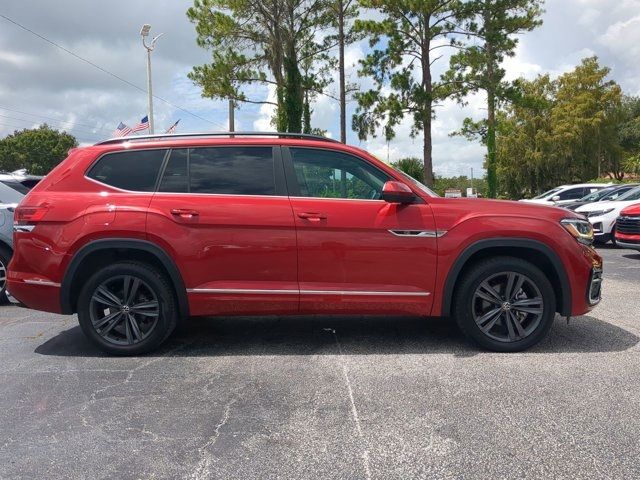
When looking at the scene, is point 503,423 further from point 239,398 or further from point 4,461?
point 4,461

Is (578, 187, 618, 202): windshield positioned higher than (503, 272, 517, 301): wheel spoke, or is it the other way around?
(578, 187, 618, 202): windshield

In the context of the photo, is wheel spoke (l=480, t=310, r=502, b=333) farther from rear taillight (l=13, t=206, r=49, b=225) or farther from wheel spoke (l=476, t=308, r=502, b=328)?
rear taillight (l=13, t=206, r=49, b=225)

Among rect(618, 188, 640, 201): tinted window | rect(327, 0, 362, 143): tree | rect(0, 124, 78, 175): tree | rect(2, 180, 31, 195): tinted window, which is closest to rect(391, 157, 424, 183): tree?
rect(327, 0, 362, 143): tree

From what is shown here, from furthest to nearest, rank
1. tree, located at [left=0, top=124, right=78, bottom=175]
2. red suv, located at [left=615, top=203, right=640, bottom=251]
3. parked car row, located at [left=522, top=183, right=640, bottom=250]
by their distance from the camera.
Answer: tree, located at [left=0, top=124, right=78, bottom=175] → parked car row, located at [left=522, top=183, right=640, bottom=250] → red suv, located at [left=615, top=203, right=640, bottom=251]

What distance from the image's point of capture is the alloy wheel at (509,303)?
14.3 ft

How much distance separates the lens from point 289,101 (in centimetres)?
2384

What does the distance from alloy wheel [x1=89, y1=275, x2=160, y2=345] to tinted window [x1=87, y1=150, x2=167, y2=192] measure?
31.7 inches

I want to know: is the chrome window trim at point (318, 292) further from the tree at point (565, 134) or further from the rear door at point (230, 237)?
the tree at point (565, 134)

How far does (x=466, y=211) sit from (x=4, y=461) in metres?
3.62

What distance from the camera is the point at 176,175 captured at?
4453mm

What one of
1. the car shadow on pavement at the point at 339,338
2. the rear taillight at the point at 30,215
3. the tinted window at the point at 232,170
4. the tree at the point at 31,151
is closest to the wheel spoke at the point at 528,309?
the car shadow on pavement at the point at 339,338

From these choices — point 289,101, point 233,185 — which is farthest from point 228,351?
point 289,101

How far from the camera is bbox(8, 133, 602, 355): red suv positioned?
4.25 metres

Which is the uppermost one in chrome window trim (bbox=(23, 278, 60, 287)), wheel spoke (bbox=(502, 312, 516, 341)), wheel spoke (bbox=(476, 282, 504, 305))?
chrome window trim (bbox=(23, 278, 60, 287))
